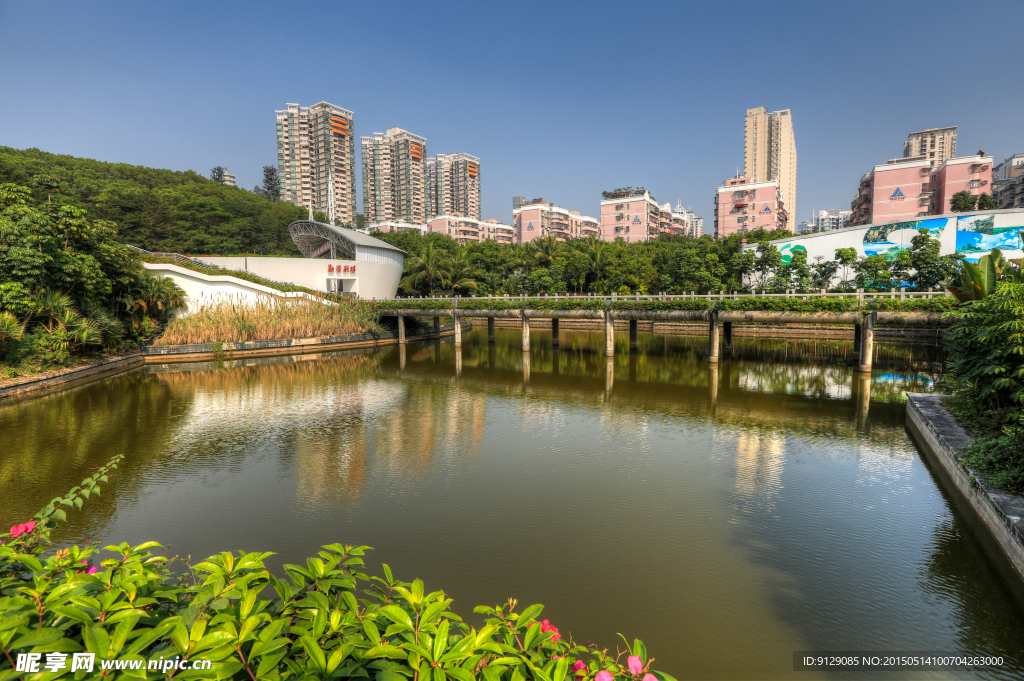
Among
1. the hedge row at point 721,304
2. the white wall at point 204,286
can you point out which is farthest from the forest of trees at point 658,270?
the white wall at point 204,286

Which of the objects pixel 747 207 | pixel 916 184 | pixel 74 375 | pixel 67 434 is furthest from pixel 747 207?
pixel 67 434

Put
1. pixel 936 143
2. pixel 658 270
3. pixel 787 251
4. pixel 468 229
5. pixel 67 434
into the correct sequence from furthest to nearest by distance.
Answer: pixel 936 143
pixel 468 229
pixel 658 270
pixel 787 251
pixel 67 434

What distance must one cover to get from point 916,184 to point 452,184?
102 m

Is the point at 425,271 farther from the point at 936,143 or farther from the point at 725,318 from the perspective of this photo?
the point at 936,143

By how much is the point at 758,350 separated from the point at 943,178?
40484mm

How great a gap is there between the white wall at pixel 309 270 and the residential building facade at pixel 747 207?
161 ft

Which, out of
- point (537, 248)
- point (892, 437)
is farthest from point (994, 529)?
point (537, 248)

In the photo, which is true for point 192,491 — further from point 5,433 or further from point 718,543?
point 718,543

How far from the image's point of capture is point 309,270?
38750 mm

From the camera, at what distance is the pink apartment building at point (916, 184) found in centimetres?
4922

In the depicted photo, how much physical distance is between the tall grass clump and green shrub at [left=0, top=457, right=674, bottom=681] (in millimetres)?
29710

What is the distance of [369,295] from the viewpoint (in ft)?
133

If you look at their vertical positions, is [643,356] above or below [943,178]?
below

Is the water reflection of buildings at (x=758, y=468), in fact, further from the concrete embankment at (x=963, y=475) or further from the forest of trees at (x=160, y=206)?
the forest of trees at (x=160, y=206)
